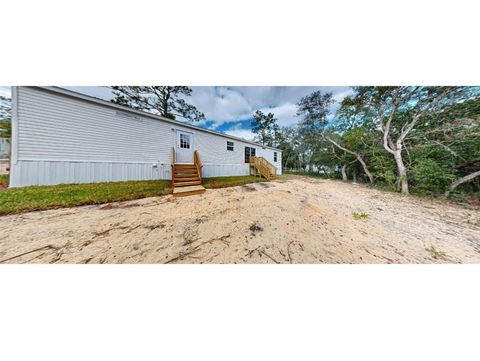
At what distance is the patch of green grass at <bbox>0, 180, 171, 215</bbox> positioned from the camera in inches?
107

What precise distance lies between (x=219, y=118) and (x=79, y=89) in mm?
5294

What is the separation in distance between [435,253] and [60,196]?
23.9 feet

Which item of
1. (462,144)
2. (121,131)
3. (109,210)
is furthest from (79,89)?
(462,144)

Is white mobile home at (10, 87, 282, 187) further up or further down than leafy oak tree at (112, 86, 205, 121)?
further down

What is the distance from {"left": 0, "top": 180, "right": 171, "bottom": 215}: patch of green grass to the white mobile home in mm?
680

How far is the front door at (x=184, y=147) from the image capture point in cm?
666

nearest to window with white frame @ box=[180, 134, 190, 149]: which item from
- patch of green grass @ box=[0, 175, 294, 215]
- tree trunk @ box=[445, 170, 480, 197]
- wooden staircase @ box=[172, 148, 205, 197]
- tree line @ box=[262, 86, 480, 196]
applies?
wooden staircase @ box=[172, 148, 205, 197]

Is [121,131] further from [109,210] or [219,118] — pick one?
[219,118]

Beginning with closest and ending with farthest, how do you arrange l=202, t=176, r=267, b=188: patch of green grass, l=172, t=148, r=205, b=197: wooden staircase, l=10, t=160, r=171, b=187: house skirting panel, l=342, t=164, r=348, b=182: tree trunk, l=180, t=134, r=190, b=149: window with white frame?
l=10, t=160, r=171, b=187: house skirting panel, l=172, t=148, r=205, b=197: wooden staircase, l=202, t=176, r=267, b=188: patch of green grass, l=180, t=134, r=190, b=149: window with white frame, l=342, t=164, r=348, b=182: tree trunk

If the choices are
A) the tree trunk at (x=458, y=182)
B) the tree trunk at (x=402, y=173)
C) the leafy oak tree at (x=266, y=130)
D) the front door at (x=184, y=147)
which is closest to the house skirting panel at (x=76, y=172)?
the front door at (x=184, y=147)

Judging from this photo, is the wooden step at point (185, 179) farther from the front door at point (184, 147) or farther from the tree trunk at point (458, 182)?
the tree trunk at point (458, 182)

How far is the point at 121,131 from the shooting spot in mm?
5227

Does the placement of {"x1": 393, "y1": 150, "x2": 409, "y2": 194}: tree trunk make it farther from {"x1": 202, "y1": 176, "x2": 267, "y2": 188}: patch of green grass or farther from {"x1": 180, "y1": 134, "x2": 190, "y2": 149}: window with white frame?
A: {"x1": 180, "y1": 134, "x2": 190, "y2": 149}: window with white frame

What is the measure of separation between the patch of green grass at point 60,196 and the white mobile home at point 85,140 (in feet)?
2.23
